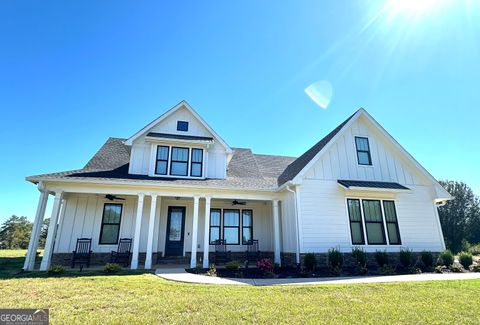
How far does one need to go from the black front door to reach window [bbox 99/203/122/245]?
2.33m

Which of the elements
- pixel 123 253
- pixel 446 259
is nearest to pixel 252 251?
pixel 123 253

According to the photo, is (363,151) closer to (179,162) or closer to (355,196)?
(355,196)

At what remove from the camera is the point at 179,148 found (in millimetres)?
12906

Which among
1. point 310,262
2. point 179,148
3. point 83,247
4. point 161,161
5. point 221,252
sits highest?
point 179,148

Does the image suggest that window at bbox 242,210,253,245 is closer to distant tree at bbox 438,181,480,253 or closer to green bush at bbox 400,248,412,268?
green bush at bbox 400,248,412,268

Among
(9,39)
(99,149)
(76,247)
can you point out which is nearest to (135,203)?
(76,247)

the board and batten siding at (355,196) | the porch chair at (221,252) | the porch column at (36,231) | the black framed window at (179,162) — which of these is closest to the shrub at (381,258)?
the board and batten siding at (355,196)

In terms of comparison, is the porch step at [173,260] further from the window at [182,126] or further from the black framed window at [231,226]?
the window at [182,126]

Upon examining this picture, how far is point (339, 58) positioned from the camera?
34.4 ft

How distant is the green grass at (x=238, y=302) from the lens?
13.7ft

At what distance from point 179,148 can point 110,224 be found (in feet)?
16.0

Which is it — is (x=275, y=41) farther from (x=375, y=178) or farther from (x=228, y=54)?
(x=375, y=178)

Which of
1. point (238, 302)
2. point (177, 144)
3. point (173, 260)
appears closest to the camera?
point (238, 302)

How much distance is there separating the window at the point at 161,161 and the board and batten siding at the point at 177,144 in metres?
0.28
